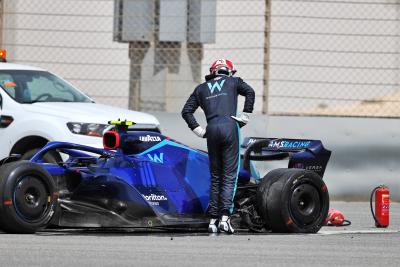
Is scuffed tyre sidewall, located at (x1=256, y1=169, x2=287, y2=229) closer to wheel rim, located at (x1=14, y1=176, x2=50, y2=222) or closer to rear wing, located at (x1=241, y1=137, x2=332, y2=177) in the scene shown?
rear wing, located at (x1=241, y1=137, x2=332, y2=177)

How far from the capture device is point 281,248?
32.8ft

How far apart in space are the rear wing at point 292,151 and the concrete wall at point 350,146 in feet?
15.3

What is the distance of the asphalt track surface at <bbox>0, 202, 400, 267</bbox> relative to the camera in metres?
8.92

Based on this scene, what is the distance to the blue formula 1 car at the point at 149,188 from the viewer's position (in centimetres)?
1101

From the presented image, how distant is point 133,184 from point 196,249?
5.45ft

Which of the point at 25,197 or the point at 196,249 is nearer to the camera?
the point at 196,249

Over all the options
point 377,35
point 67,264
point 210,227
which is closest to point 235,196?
point 210,227

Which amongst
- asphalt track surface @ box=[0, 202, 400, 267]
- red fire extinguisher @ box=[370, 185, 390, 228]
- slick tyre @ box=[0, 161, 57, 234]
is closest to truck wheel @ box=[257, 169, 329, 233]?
asphalt track surface @ box=[0, 202, 400, 267]

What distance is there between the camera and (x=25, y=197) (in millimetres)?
10961

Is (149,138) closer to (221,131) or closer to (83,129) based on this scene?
(221,131)

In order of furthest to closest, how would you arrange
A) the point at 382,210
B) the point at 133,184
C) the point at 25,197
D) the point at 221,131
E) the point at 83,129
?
the point at 83,129
the point at 382,210
the point at 221,131
the point at 133,184
the point at 25,197

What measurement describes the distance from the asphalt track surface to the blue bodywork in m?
0.17

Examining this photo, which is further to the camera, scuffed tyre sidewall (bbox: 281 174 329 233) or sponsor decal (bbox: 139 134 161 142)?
sponsor decal (bbox: 139 134 161 142)

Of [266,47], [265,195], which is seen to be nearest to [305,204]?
[265,195]
